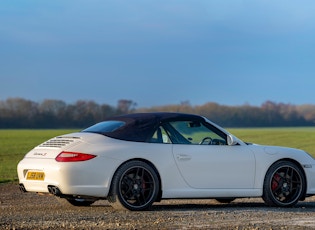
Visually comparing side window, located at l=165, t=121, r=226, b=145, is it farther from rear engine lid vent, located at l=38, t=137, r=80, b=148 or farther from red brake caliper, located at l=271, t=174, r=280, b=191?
rear engine lid vent, located at l=38, t=137, r=80, b=148


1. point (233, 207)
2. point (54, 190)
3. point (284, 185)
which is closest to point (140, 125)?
point (54, 190)

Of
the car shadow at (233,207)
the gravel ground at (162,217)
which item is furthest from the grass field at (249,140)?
the gravel ground at (162,217)

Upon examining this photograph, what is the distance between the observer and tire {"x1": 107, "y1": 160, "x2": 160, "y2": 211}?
11.4 meters

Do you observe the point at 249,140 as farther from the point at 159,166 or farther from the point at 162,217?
the point at 162,217

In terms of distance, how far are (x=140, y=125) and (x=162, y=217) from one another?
6.54 ft

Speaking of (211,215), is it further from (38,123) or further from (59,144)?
(38,123)

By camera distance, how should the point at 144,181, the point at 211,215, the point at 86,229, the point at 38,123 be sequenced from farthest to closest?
the point at 38,123
the point at 144,181
the point at 211,215
the point at 86,229

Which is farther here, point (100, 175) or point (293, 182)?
point (293, 182)

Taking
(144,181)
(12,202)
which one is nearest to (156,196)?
(144,181)

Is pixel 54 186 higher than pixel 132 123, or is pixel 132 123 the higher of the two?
pixel 132 123

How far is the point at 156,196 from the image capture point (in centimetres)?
1167

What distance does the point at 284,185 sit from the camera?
41.7 ft

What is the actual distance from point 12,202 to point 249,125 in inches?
2588

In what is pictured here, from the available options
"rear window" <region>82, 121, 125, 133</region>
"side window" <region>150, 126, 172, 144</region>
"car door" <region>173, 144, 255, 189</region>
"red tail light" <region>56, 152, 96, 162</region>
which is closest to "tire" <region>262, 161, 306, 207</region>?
"car door" <region>173, 144, 255, 189</region>
